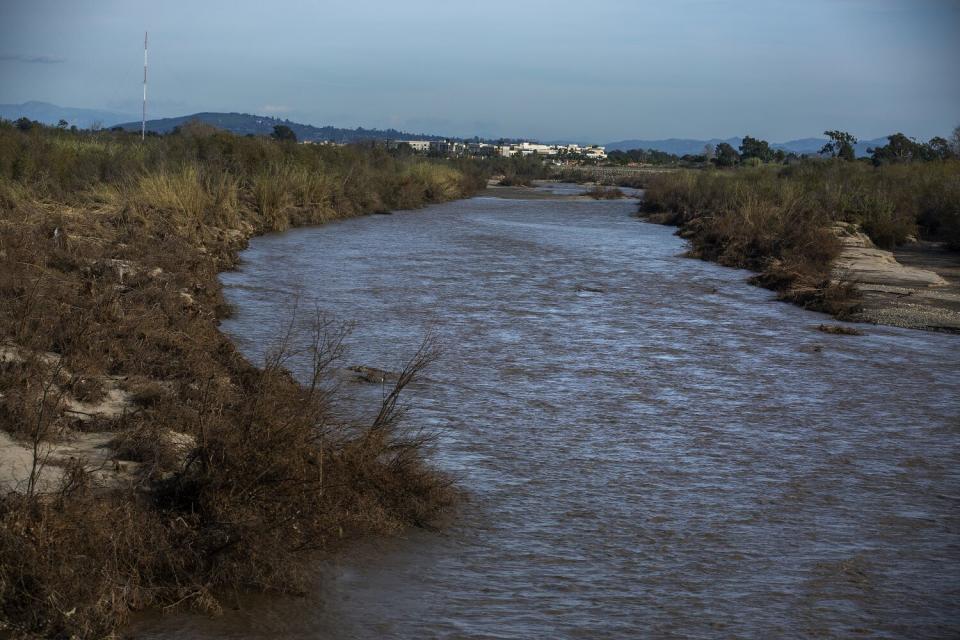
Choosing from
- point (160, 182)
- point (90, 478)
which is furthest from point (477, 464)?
point (160, 182)

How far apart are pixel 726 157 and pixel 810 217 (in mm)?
58731

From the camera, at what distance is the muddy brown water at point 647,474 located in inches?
247

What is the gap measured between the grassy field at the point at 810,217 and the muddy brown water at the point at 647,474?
10.4 feet

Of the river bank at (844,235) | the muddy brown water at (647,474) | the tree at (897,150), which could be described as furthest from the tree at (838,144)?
the muddy brown water at (647,474)

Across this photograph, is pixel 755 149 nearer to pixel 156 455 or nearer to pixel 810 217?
pixel 810 217

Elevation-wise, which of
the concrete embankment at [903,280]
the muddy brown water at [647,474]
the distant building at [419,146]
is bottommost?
the muddy brown water at [647,474]

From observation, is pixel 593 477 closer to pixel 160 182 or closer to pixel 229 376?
pixel 229 376

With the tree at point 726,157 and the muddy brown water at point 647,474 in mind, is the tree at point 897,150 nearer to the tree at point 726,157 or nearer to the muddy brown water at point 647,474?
the tree at point 726,157

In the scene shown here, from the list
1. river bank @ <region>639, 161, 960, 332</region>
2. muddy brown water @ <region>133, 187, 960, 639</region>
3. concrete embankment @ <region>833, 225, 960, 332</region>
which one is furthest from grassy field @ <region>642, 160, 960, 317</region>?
muddy brown water @ <region>133, 187, 960, 639</region>

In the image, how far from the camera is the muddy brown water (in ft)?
20.6

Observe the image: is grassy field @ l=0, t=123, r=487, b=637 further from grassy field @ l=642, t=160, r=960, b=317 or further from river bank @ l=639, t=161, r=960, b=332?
grassy field @ l=642, t=160, r=960, b=317

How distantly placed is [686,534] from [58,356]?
19.0ft

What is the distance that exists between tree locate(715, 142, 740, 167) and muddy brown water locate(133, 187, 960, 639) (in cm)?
6678

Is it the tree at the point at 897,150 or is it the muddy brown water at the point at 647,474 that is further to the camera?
the tree at the point at 897,150
